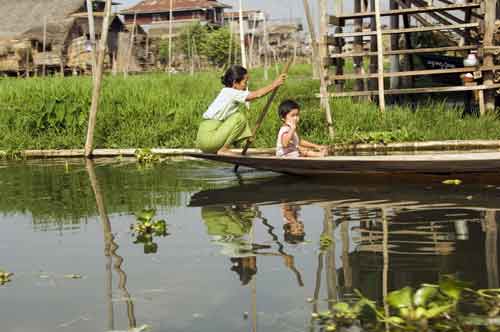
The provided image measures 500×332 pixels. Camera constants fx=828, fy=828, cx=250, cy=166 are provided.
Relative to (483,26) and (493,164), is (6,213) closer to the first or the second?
(493,164)

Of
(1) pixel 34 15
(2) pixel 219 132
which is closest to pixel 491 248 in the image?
(2) pixel 219 132

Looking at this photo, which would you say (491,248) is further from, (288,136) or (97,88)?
(97,88)

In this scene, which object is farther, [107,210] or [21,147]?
[21,147]

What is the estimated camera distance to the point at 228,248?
15.3ft

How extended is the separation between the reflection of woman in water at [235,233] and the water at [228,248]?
0.01 meters

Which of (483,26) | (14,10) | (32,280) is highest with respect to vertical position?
(14,10)

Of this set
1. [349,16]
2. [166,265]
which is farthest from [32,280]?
[349,16]

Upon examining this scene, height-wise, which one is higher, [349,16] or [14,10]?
[14,10]

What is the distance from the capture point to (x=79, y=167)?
887 cm

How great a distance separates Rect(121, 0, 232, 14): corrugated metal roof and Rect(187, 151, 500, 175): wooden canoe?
123ft

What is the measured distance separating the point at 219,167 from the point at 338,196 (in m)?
2.43

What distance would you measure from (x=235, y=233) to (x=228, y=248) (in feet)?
1.39

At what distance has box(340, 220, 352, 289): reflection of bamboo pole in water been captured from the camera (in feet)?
12.6

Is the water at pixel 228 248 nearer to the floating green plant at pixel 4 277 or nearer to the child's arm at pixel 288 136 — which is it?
the floating green plant at pixel 4 277
